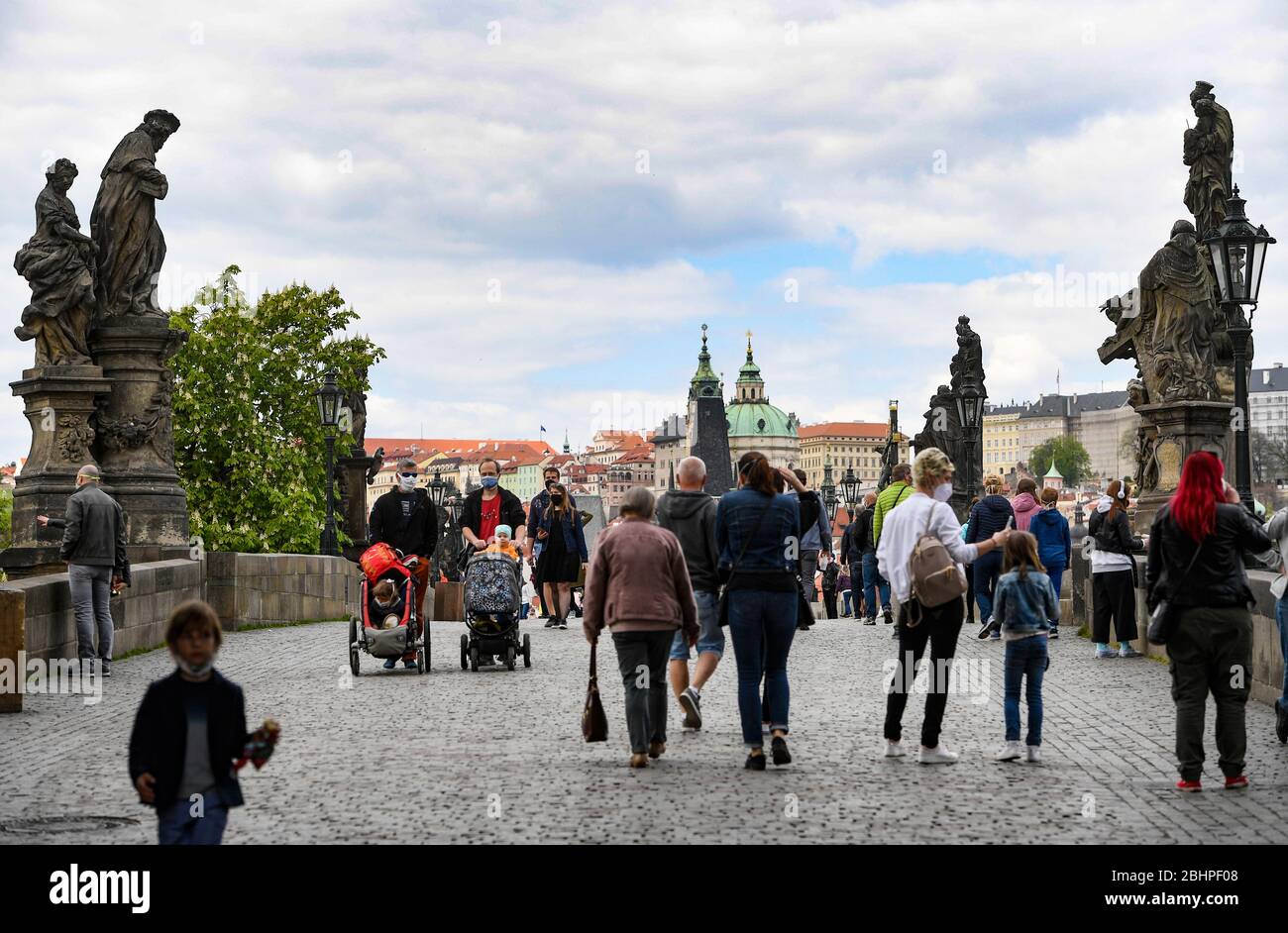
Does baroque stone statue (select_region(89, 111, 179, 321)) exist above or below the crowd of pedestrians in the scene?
above

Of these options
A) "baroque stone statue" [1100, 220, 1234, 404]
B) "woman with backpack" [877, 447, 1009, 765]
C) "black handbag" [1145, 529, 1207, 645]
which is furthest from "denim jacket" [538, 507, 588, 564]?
"black handbag" [1145, 529, 1207, 645]

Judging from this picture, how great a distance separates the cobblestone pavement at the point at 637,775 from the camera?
796cm

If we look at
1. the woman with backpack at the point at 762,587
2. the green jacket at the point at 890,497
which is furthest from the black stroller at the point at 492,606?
the woman with backpack at the point at 762,587

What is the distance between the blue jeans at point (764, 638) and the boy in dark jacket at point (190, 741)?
4663mm

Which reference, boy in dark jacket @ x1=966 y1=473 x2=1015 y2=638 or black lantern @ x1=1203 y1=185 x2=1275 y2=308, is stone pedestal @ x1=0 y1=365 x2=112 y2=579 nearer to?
boy in dark jacket @ x1=966 y1=473 x2=1015 y2=638

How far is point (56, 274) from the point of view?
19172 mm

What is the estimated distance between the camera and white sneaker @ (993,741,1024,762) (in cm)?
1039

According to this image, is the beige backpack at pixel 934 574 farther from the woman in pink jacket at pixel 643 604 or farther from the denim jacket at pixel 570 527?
the denim jacket at pixel 570 527

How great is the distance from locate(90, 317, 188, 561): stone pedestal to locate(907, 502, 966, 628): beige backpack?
39.6 feet

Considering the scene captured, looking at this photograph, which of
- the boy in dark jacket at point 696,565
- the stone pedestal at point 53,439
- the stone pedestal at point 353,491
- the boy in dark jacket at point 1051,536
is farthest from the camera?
the stone pedestal at point 353,491

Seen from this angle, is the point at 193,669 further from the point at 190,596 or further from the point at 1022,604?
the point at 190,596

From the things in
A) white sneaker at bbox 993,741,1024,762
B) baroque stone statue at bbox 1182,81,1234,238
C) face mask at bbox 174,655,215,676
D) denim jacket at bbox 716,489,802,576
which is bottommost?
white sneaker at bbox 993,741,1024,762
